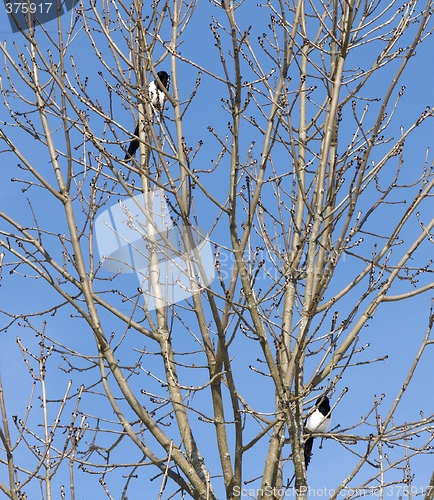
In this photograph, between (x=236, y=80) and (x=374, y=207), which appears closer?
(x=236, y=80)

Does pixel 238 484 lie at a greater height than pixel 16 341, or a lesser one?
lesser

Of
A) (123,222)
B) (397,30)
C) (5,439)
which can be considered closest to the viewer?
(5,439)

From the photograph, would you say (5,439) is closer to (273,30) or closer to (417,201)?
(417,201)

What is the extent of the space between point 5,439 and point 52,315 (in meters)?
1.37

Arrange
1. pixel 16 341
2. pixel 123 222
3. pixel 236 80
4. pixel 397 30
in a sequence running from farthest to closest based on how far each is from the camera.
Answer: pixel 123 222 → pixel 397 30 → pixel 16 341 → pixel 236 80

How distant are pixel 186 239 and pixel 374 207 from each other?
1.03m

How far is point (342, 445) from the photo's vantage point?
356 cm

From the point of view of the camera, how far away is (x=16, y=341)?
3.54 meters

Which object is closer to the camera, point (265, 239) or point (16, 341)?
point (16, 341)

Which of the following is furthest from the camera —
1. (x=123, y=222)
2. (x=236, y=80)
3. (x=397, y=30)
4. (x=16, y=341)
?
(x=123, y=222)

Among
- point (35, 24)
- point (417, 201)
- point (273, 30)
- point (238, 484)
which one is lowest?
point (238, 484)

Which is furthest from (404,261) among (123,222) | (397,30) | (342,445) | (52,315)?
(52,315)

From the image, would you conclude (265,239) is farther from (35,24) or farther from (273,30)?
(35,24)

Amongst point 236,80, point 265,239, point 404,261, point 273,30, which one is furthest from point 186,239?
point 273,30
